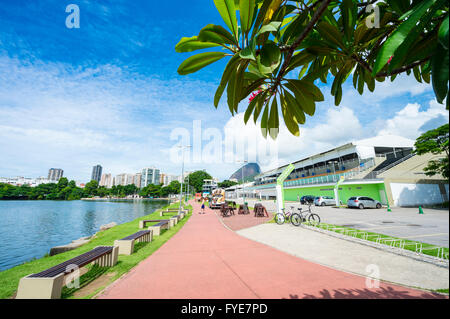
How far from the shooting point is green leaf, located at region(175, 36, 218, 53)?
1759 millimetres

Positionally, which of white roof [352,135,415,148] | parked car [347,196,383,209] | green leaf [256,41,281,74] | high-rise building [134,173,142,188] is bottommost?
parked car [347,196,383,209]

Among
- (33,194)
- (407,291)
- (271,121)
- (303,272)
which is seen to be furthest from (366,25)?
(33,194)

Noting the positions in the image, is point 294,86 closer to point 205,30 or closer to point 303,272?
point 205,30

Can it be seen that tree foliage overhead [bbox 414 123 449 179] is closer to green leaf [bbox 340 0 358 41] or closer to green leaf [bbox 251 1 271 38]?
green leaf [bbox 340 0 358 41]

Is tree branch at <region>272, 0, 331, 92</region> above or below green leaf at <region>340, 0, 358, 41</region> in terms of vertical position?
below

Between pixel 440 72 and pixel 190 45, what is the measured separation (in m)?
1.59

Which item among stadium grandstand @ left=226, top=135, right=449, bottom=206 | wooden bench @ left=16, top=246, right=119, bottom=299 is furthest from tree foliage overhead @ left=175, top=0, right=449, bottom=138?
stadium grandstand @ left=226, top=135, right=449, bottom=206

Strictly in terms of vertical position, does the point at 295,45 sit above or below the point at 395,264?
above

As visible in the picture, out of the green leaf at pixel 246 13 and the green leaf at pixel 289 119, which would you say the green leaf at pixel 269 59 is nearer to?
the green leaf at pixel 246 13

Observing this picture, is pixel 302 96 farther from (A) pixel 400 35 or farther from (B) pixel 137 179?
(B) pixel 137 179

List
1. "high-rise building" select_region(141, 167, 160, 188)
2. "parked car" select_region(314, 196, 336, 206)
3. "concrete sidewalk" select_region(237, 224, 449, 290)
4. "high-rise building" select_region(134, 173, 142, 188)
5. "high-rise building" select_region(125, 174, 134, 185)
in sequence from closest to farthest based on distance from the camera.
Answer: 1. "concrete sidewalk" select_region(237, 224, 449, 290)
2. "parked car" select_region(314, 196, 336, 206)
3. "high-rise building" select_region(141, 167, 160, 188)
4. "high-rise building" select_region(134, 173, 142, 188)
5. "high-rise building" select_region(125, 174, 134, 185)

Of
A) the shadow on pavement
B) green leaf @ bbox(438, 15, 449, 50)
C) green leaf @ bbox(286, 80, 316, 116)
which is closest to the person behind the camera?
green leaf @ bbox(438, 15, 449, 50)
